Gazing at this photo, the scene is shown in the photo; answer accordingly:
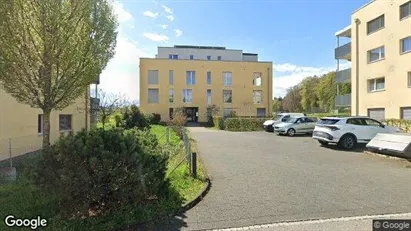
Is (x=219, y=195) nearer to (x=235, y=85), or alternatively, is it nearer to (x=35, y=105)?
→ (x=35, y=105)

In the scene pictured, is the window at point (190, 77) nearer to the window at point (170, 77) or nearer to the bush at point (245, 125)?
the window at point (170, 77)

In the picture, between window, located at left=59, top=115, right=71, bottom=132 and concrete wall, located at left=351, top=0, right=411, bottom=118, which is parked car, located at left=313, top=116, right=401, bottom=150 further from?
window, located at left=59, top=115, right=71, bottom=132

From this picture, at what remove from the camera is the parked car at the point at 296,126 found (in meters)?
21.1

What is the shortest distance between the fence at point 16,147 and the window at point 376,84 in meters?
21.3

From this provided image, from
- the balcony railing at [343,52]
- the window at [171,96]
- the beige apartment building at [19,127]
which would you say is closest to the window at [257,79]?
the window at [171,96]

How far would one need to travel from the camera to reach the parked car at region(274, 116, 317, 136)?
21.1 metres

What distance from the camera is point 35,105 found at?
25.6ft

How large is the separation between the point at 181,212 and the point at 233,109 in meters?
38.1

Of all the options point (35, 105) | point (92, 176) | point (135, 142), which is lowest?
point (92, 176)

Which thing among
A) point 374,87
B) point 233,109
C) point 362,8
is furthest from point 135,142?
point 233,109

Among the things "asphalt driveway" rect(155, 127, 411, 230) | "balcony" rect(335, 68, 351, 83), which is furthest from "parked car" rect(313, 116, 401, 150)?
"balcony" rect(335, 68, 351, 83)

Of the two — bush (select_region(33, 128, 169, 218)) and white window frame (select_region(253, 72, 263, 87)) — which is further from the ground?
white window frame (select_region(253, 72, 263, 87))

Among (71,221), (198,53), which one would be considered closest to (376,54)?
(71,221)

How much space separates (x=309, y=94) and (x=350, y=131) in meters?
55.2
